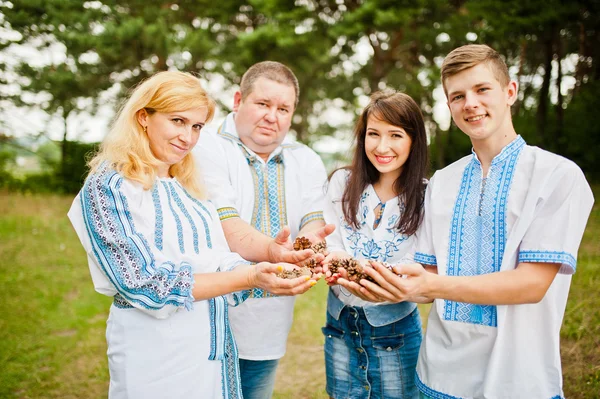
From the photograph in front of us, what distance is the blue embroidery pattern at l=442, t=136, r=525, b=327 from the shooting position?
2334 millimetres

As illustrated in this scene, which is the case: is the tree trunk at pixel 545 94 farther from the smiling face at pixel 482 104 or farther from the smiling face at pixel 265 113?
the smiling face at pixel 482 104

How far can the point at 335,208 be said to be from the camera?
10.0 feet

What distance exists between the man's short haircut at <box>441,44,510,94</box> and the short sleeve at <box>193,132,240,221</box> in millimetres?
1432

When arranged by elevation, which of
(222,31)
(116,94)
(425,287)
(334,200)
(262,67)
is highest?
(222,31)

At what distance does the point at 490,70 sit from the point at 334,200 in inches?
46.5

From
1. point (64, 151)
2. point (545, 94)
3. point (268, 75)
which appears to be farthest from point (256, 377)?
point (64, 151)

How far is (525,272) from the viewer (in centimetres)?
218

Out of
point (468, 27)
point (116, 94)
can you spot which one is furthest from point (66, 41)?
point (468, 27)

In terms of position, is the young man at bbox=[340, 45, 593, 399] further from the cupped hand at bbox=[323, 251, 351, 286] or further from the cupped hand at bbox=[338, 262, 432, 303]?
the cupped hand at bbox=[323, 251, 351, 286]

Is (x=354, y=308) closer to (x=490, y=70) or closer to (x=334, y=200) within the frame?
(x=334, y=200)

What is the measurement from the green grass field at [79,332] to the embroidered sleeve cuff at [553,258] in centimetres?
273

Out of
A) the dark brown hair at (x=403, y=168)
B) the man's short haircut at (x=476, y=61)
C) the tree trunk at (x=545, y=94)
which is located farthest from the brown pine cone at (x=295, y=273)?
the tree trunk at (x=545, y=94)

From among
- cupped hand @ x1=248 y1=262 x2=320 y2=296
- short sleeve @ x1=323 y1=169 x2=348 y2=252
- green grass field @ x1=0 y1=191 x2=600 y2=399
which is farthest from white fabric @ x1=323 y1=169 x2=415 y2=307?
green grass field @ x1=0 y1=191 x2=600 y2=399

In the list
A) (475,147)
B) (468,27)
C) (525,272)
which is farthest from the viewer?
(468,27)
